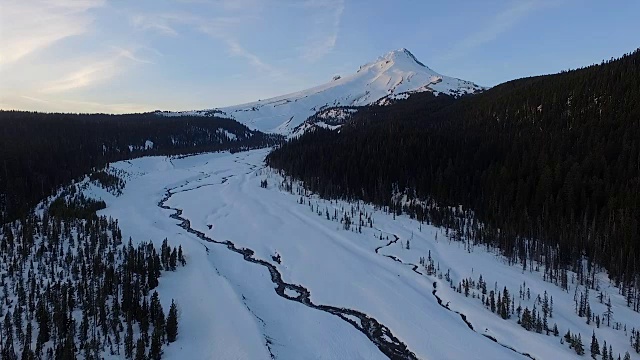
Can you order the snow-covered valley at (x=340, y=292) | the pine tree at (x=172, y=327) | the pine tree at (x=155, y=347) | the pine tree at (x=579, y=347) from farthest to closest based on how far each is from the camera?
the snow-covered valley at (x=340, y=292), the pine tree at (x=172, y=327), the pine tree at (x=579, y=347), the pine tree at (x=155, y=347)

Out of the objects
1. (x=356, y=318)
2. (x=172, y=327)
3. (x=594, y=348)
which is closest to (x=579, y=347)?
(x=594, y=348)

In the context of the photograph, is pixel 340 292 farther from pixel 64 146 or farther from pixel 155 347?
pixel 64 146

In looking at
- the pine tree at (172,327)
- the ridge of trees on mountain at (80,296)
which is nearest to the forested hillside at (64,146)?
the ridge of trees on mountain at (80,296)

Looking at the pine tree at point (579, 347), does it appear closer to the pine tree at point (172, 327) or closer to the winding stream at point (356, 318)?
the winding stream at point (356, 318)

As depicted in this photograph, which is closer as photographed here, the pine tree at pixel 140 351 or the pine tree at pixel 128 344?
the pine tree at pixel 140 351

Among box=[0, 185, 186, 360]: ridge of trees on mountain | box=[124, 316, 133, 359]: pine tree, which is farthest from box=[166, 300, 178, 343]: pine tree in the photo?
box=[124, 316, 133, 359]: pine tree

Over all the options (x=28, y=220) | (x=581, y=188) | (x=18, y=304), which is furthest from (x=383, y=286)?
(x=28, y=220)
